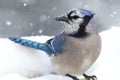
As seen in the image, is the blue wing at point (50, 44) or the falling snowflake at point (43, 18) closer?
the blue wing at point (50, 44)

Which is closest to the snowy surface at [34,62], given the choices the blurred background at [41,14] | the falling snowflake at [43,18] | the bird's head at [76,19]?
the bird's head at [76,19]

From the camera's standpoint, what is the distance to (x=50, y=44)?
11.8ft

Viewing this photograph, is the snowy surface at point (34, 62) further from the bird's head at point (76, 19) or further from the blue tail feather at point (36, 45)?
the bird's head at point (76, 19)

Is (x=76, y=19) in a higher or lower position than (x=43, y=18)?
lower

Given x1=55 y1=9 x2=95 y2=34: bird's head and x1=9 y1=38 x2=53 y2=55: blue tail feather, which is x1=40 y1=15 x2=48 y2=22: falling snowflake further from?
x1=55 y1=9 x2=95 y2=34: bird's head

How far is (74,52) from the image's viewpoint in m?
3.44

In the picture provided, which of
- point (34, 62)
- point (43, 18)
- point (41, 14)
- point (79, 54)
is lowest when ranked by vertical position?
point (79, 54)

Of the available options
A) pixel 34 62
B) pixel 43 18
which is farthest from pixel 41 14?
pixel 34 62

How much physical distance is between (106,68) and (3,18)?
4.50 meters

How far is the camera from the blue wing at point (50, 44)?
3.51 m

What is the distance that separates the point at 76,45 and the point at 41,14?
4.68 m

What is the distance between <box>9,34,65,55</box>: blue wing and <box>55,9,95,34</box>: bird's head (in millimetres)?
99

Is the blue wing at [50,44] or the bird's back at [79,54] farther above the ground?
the blue wing at [50,44]

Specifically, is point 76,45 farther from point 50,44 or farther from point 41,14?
point 41,14
